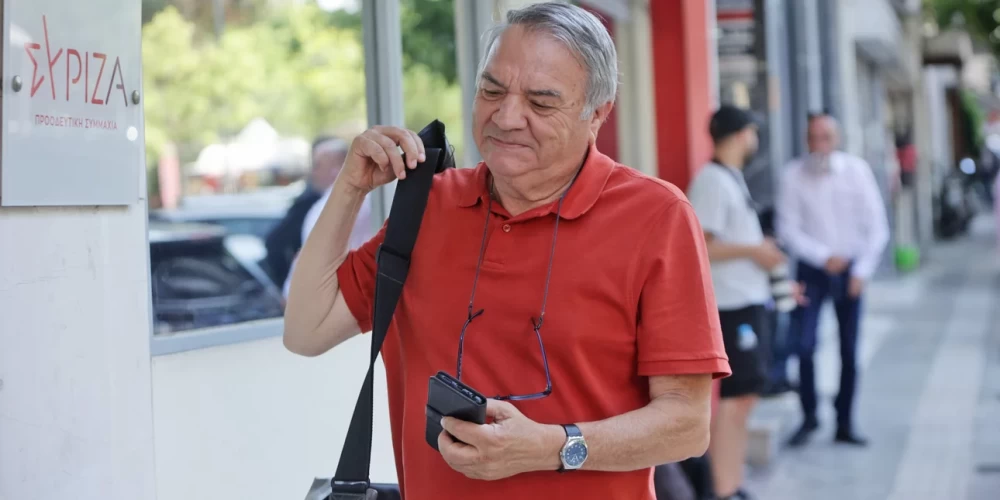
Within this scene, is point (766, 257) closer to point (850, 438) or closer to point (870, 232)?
point (870, 232)

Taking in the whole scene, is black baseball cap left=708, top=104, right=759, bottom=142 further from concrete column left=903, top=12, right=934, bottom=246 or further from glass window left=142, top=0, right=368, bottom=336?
concrete column left=903, top=12, right=934, bottom=246

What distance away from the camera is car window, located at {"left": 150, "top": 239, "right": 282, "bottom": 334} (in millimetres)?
3324

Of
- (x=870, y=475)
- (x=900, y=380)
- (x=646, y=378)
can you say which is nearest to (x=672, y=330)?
(x=646, y=378)

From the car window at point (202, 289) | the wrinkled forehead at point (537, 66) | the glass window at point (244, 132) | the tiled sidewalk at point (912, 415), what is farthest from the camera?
the glass window at point (244, 132)

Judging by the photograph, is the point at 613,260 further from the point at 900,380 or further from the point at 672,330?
the point at 900,380

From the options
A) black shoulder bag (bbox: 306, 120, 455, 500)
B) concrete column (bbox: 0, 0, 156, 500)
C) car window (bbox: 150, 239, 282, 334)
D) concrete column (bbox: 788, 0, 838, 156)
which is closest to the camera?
black shoulder bag (bbox: 306, 120, 455, 500)

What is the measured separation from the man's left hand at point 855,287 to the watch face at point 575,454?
210 inches

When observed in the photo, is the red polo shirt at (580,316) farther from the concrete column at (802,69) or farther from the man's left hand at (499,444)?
the concrete column at (802,69)

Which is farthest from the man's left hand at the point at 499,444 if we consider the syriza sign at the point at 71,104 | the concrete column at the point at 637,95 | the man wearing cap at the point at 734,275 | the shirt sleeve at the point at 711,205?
the concrete column at the point at 637,95

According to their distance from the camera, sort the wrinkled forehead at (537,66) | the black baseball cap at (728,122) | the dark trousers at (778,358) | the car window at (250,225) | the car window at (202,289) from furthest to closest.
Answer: the car window at (250,225), the dark trousers at (778,358), the black baseball cap at (728,122), the car window at (202,289), the wrinkled forehead at (537,66)

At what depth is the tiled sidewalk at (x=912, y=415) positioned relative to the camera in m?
6.02

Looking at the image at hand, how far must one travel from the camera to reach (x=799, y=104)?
11.4 m

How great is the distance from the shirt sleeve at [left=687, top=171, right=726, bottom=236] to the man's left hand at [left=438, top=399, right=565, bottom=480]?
358cm

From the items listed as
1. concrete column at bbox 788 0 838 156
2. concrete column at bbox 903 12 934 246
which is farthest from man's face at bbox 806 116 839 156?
concrete column at bbox 903 12 934 246
